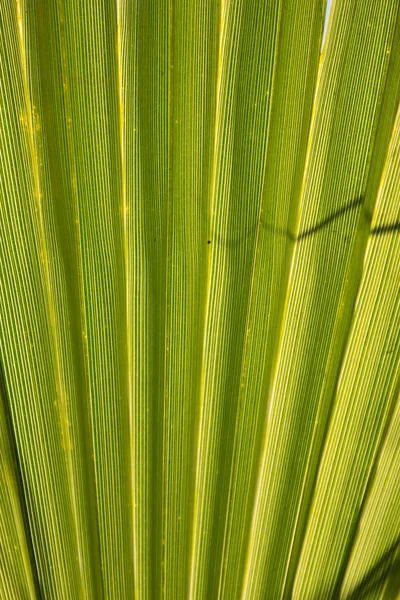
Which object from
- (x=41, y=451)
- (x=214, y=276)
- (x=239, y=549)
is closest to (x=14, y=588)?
(x=41, y=451)

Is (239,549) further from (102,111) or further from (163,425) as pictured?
(102,111)

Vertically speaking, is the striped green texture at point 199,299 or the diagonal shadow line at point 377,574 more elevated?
the striped green texture at point 199,299

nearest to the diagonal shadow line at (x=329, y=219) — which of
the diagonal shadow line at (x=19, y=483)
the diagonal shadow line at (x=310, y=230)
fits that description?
the diagonal shadow line at (x=310, y=230)

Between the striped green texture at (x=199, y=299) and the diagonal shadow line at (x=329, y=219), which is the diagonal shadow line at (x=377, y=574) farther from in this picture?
the diagonal shadow line at (x=329, y=219)

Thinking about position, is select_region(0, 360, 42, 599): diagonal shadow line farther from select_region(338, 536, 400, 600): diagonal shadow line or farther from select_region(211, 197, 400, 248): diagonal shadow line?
Result: select_region(338, 536, 400, 600): diagonal shadow line

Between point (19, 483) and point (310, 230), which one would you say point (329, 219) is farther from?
point (19, 483)

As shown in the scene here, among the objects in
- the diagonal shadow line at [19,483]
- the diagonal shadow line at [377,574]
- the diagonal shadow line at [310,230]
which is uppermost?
the diagonal shadow line at [310,230]

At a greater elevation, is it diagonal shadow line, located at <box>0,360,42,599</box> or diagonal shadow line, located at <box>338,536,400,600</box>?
diagonal shadow line, located at <box>0,360,42,599</box>

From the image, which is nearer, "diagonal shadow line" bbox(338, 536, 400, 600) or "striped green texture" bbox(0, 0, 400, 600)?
"striped green texture" bbox(0, 0, 400, 600)

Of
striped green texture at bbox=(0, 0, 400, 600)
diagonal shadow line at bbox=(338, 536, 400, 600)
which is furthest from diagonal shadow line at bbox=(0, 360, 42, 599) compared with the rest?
diagonal shadow line at bbox=(338, 536, 400, 600)
